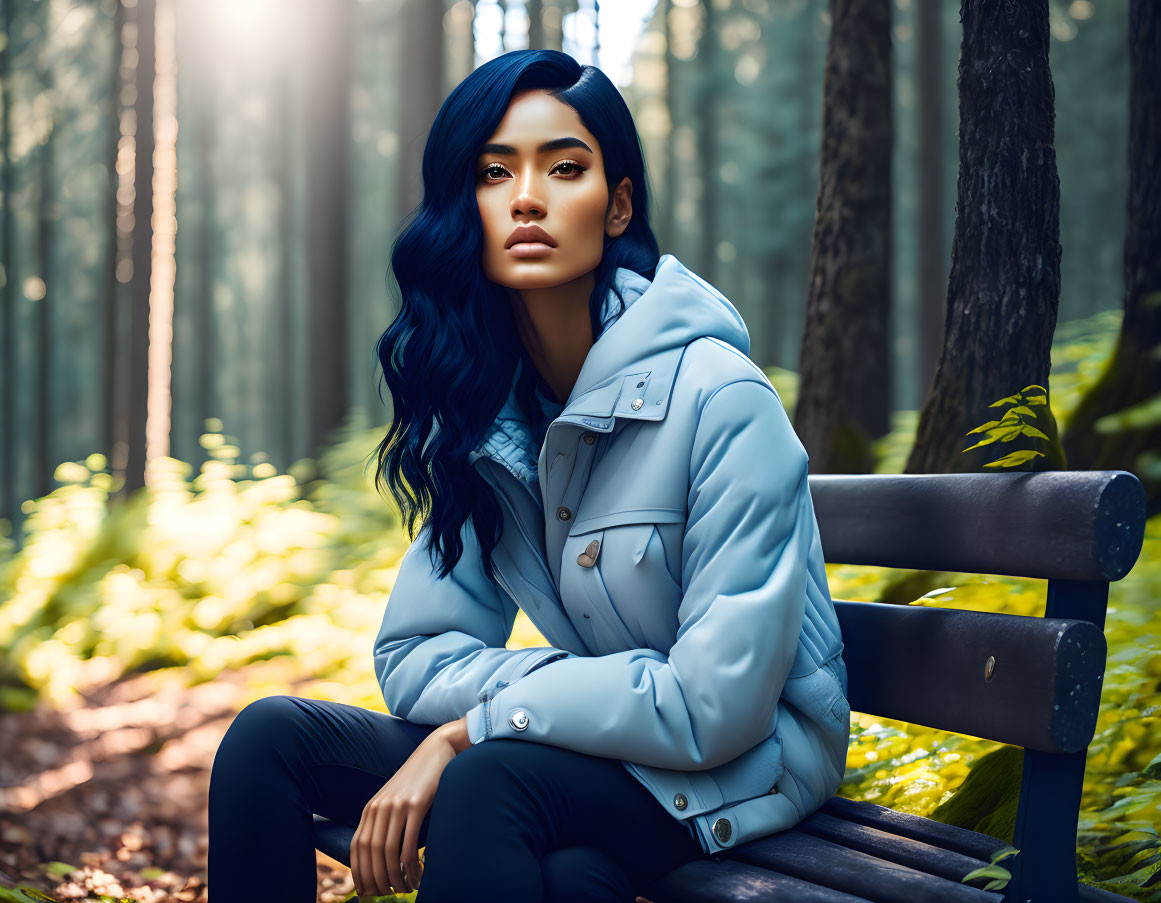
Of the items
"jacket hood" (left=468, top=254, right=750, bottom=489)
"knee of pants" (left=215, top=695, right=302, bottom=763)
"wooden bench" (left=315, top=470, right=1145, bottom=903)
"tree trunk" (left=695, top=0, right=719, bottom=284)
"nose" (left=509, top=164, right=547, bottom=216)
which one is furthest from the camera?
"tree trunk" (left=695, top=0, right=719, bottom=284)

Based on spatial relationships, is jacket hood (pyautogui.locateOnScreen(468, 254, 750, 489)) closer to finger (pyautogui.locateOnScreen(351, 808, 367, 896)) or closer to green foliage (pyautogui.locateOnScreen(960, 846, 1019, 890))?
finger (pyautogui.locateOnScreen(351, 808, 367, 896))

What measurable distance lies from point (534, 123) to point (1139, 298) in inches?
116

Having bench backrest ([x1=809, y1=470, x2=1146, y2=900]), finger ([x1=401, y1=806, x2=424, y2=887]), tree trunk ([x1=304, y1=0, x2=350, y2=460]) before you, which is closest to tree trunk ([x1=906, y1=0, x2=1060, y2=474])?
bench backrest ([x1=809, y1=470, x2=1146, y2=900])

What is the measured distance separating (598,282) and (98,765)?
450 centimetres

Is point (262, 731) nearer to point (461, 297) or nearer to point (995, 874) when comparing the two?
point (461, 297)

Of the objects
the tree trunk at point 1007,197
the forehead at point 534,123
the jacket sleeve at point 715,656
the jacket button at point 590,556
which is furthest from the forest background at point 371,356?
the jacket button at point 590,556

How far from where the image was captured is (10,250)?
21328 mm

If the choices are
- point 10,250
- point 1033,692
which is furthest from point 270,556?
point 10,250

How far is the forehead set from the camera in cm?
225

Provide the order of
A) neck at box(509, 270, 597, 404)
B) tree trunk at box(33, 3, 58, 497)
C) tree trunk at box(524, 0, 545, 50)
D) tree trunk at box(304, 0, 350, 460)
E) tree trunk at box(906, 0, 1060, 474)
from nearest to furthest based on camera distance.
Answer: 1. neck at box(509, 270, 597, 404)
2. tree trunk at box(906, 0, 1060, 474)
3. tree trunk at box(304, 0, 350, 460)
4. tree trunk at box(524, 0, 545, 50)
5. tree trunk at box(33, 3, 58, 497)

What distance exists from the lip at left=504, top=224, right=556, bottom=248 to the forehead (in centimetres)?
17

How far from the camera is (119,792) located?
4.92 m

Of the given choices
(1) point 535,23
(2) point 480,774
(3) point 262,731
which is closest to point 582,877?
(2) point 480,774

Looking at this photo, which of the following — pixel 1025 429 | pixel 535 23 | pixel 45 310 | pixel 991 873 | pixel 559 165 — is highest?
pixel 535 23
